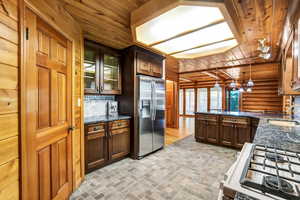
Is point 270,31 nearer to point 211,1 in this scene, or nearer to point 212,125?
point 211,1

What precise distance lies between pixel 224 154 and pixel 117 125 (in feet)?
8.61

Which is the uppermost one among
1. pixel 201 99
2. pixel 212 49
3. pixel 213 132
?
pixel 212 49

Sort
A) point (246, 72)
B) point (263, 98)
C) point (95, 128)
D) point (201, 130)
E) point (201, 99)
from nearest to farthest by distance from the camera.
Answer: point (95, 128) < point (201, 130) < point (246, 72) < point (263, 98) < point (201, 99)

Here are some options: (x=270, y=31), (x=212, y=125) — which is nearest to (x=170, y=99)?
(x=212, y=125)

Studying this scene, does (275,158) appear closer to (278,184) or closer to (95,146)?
(278,184)

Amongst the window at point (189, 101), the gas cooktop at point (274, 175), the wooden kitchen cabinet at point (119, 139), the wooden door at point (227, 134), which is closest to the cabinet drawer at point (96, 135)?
the wooden kitchen cabinet at point (119, 139)

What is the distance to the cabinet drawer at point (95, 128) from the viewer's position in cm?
230

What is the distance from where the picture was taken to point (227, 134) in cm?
358

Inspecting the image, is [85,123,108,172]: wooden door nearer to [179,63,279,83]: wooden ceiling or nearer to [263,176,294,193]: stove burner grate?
[263,176,294,193]: stove burner grate

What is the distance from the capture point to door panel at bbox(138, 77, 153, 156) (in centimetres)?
288

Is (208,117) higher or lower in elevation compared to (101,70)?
lower

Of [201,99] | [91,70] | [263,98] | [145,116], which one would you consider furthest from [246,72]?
[91,70]

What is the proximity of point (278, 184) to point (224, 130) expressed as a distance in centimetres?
333

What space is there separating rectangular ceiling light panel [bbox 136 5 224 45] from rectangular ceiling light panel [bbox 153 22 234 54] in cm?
12
